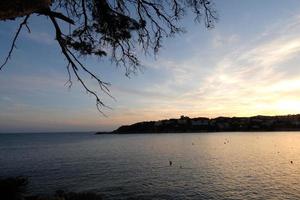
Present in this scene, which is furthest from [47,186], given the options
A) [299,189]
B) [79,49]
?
[79,49]

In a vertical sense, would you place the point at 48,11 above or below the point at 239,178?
above

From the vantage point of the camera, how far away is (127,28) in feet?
29.3

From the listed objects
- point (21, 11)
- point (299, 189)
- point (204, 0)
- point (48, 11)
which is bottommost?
point (299, 189)

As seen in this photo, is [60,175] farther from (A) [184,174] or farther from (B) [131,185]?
(A) [184,174]

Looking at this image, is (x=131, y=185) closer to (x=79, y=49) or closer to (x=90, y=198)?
(x=90, y=198)

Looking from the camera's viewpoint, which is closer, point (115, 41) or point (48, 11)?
point (48, 11)

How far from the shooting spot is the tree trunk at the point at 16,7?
457 centimetres

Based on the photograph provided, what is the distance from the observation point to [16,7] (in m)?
4.68

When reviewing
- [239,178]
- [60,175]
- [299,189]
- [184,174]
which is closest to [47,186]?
[60,175]

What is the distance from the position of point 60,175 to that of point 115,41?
4764cm

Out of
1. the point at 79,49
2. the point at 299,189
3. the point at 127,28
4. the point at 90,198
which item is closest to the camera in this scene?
the point at 127,28

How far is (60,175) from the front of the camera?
174 feet

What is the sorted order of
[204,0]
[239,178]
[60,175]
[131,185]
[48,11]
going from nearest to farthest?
[48,11] < [204,0] < [131,185] < [239,178] < [60,175]

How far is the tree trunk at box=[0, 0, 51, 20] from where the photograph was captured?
4.57 meters
